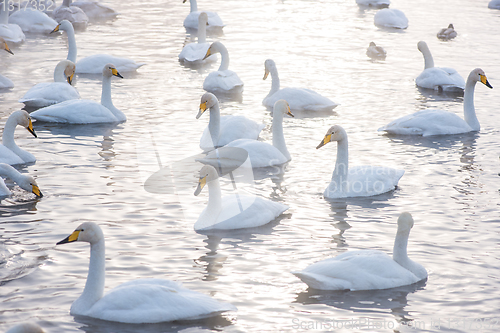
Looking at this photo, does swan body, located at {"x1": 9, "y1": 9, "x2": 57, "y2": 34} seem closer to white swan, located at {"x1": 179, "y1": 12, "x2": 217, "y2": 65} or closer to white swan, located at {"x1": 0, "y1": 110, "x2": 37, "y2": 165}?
white swan, located at {"x1": 179, "y1": 12, "x2": 217, "y2": 65}

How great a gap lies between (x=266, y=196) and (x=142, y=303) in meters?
3.91

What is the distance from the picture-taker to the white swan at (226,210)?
8.14 m

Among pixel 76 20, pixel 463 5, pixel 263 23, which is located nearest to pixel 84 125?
pixel 76 20

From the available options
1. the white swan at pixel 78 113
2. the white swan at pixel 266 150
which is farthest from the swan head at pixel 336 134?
the white swan at pixel 78 113

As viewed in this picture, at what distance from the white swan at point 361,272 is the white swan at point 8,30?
1491cm

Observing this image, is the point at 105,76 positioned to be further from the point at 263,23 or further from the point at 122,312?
the point at 263,23

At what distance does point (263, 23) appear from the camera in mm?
24016

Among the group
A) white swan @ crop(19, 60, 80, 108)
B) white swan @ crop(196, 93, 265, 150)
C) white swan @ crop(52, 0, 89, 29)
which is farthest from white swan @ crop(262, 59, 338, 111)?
white swan @ crop(52, 0, 89, 29)

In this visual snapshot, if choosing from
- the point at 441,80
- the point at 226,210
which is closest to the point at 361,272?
the point at 226,210

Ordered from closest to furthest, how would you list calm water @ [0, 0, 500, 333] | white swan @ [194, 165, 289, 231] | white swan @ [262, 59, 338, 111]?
calm water @ [0, 0, 500, 333] < white swan @ [194, 165, 289, 231] < white swan @ [262, 59, 338, 111]

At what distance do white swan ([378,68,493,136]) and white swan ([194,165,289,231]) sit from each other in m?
4.64

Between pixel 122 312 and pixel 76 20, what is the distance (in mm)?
18274

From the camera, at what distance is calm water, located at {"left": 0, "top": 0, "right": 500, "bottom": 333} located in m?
6.48

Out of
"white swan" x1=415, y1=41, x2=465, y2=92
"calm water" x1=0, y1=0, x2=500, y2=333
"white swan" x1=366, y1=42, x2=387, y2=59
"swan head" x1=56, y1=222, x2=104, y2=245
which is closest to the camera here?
"swan head" x1=56, y1=222, x2=104, y2=245
